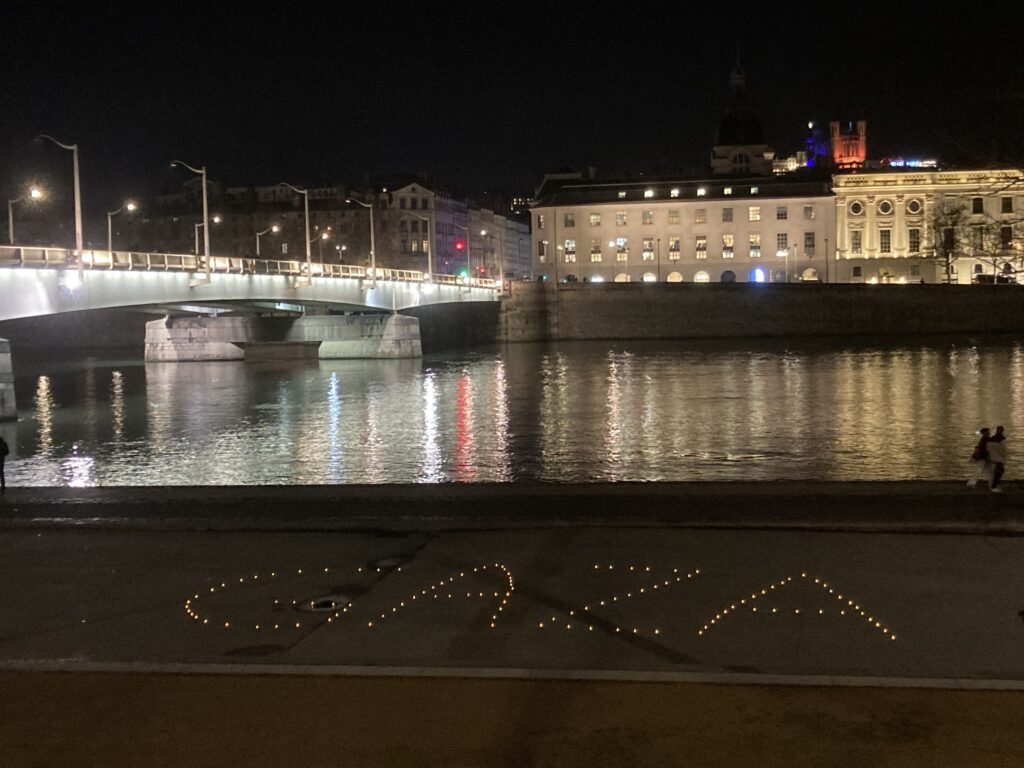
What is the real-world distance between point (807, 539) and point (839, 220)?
360ft

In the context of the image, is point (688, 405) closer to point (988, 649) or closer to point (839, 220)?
point (988, 649)

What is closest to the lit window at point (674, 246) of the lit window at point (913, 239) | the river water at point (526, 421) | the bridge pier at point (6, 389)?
the lit window at point (913, 239)

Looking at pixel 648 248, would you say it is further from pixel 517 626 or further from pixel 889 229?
pixel 517 626

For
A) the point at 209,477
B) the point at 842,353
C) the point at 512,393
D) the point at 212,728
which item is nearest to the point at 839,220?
the point at 842,353

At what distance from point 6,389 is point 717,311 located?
65829mm

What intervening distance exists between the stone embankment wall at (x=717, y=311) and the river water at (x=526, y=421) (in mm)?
26438

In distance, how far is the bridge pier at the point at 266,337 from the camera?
76.9 m

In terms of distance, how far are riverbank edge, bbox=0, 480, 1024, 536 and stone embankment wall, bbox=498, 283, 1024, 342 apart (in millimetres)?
79587

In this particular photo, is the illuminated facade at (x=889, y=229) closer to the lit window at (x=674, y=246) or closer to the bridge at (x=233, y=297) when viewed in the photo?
the lit window at (x=674, y=246)

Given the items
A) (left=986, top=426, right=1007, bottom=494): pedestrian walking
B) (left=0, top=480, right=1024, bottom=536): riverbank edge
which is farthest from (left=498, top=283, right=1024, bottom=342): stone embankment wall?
(left=986, top=426, right=1007, bottom=494): pedestrian walking

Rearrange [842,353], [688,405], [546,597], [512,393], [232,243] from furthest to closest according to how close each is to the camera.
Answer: [232,243] → [842,353] → [512,393] → [688,405] → [546,597]

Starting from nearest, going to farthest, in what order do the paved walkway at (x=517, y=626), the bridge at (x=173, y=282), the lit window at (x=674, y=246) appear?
1. the paved walkway at (x=517, y=626)
2. the bridge at (x=173, y=282)
3. the lit window at (x=674, y=246)

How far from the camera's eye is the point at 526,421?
37.2 meters

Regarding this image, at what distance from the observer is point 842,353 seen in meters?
72.8
